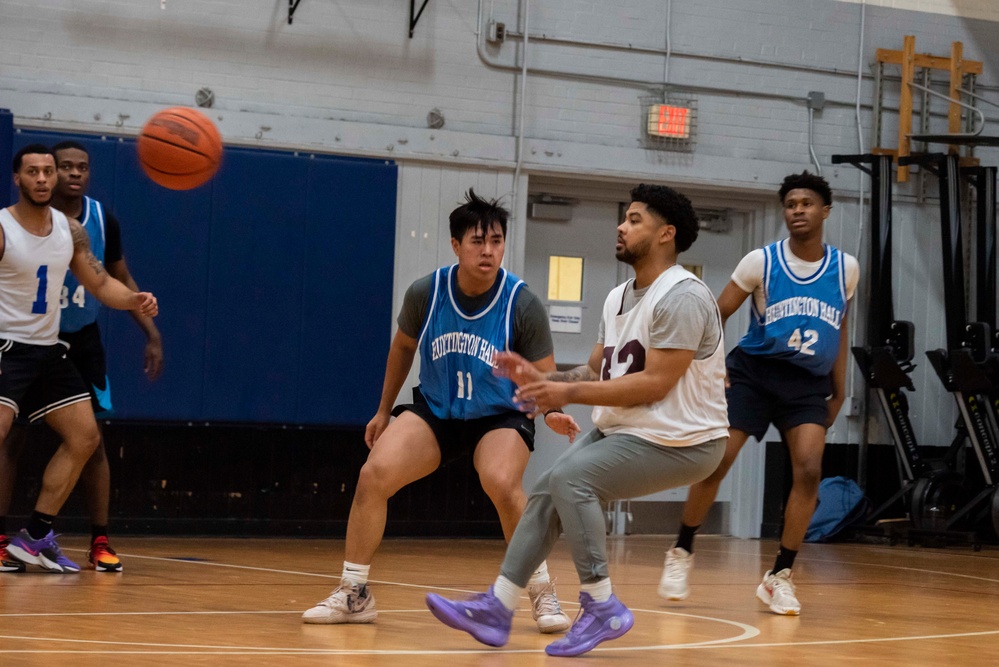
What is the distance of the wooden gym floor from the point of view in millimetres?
4180

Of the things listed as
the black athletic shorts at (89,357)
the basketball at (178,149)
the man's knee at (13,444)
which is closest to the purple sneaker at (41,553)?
the man's knee at (13,444)

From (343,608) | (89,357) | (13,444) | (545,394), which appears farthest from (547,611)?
(13,444)

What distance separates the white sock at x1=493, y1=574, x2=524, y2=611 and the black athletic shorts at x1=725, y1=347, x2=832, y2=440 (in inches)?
84.7

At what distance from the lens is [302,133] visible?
9.71 meters

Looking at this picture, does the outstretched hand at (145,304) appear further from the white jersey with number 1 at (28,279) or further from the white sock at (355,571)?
the white sock at (355,571)

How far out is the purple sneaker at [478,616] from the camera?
14.1ft

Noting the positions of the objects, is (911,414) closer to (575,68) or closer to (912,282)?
(912,282)

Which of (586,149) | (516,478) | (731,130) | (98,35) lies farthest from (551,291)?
(516,478)

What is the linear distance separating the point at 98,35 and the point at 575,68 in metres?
3.53

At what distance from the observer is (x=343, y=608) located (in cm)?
486

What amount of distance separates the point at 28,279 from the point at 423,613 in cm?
252

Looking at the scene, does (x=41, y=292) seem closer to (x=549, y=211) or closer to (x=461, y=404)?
(x=461, y=404)

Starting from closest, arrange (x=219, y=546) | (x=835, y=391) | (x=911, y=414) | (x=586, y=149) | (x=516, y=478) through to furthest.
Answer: (x=516, y=478) → (x=835, y=391) → (x=219, y=546) → (x=586, y=149) → (x=911, y=414)

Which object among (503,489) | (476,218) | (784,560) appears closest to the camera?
(503,489)
